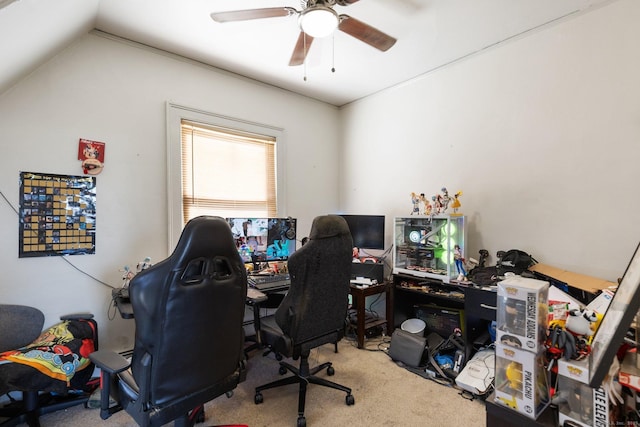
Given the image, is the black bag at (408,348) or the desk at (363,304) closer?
the black bag at (408,348)

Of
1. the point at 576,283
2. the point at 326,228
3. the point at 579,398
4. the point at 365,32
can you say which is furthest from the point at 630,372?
the point at 365,32

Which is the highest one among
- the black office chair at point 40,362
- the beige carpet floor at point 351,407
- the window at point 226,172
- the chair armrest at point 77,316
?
the window at point 226,172

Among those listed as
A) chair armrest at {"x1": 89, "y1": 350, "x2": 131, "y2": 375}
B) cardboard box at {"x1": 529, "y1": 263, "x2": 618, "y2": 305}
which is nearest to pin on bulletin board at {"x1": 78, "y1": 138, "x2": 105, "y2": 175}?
chair armrest at {"x1": 89, "y1": 350, "x2": 131, "y2": 375}

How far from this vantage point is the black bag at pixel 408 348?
2.46 meters

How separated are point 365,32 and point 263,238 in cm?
186

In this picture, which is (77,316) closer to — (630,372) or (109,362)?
(109,362)

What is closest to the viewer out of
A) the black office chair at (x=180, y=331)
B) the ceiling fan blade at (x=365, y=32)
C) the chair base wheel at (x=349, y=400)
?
the black office chair at (x=180, y=331)

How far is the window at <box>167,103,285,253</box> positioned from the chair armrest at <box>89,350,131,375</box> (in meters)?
1.49

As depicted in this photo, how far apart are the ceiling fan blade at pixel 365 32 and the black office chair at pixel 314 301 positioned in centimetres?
122

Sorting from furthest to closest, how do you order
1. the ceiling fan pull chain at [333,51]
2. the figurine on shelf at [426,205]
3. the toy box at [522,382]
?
the figurine on shelf at [426,205] < the ceiling fan pull chain at [333,51] < the toy box at [522,382]

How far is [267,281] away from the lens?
8.45 feet

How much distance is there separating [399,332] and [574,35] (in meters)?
2.69

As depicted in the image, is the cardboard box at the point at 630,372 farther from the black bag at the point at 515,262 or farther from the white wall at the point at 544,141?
the white wall at the point at 544,141

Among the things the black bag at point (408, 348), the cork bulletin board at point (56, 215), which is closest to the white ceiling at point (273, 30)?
the cork bulletin board at point (56, 215)
